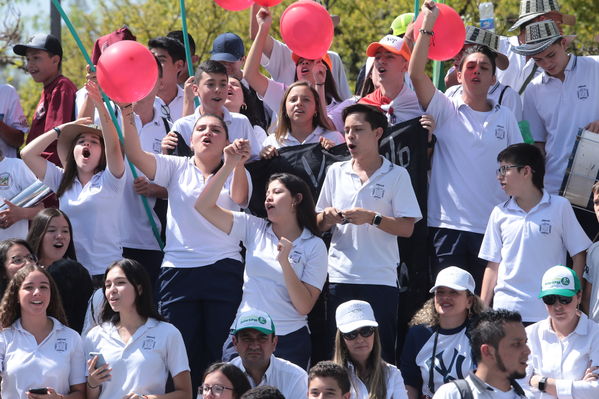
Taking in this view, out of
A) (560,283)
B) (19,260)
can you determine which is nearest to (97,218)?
(19,260)

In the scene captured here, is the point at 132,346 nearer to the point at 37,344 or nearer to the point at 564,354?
the point at 37,344

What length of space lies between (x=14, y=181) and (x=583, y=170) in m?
4.70

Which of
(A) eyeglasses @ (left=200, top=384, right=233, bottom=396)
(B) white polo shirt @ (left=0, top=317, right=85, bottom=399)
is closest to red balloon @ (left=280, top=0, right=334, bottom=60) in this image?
(B) white polo shirt @ (left=0, top=317, right=85, bottom=399)

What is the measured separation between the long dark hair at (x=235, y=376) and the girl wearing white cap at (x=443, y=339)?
128 cm

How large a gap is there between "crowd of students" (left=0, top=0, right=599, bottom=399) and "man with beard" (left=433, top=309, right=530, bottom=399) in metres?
0.01

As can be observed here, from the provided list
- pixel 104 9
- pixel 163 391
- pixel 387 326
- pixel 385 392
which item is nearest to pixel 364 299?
pixel 387 326

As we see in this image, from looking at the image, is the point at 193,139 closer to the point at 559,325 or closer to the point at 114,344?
the point at 114,344

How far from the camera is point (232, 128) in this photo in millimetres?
9977

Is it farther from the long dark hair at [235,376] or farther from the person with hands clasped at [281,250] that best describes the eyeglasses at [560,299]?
the long dark hair at [235,376]

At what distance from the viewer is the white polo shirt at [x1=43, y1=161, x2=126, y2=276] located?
960 centimetres

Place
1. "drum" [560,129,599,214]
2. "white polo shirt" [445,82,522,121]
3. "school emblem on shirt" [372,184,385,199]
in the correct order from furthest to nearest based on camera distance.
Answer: "white polo shirt" [445,82,522,121] < "drum" [560,129,599,214] < "school emblem on shirt" [372,184,385,199]

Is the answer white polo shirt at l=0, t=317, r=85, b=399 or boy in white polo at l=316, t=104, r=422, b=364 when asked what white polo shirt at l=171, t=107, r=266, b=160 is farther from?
white polo shirt at l=0, t=317, r=85, b=399

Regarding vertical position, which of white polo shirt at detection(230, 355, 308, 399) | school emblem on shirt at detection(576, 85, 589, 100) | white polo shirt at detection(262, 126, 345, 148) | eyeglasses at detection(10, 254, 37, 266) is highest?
school emblem on shirt at detection(576, 85, 589, 100)

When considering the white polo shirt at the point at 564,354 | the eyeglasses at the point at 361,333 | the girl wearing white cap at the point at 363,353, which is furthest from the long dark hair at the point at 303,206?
the white polo shirt at the point at 564,354
